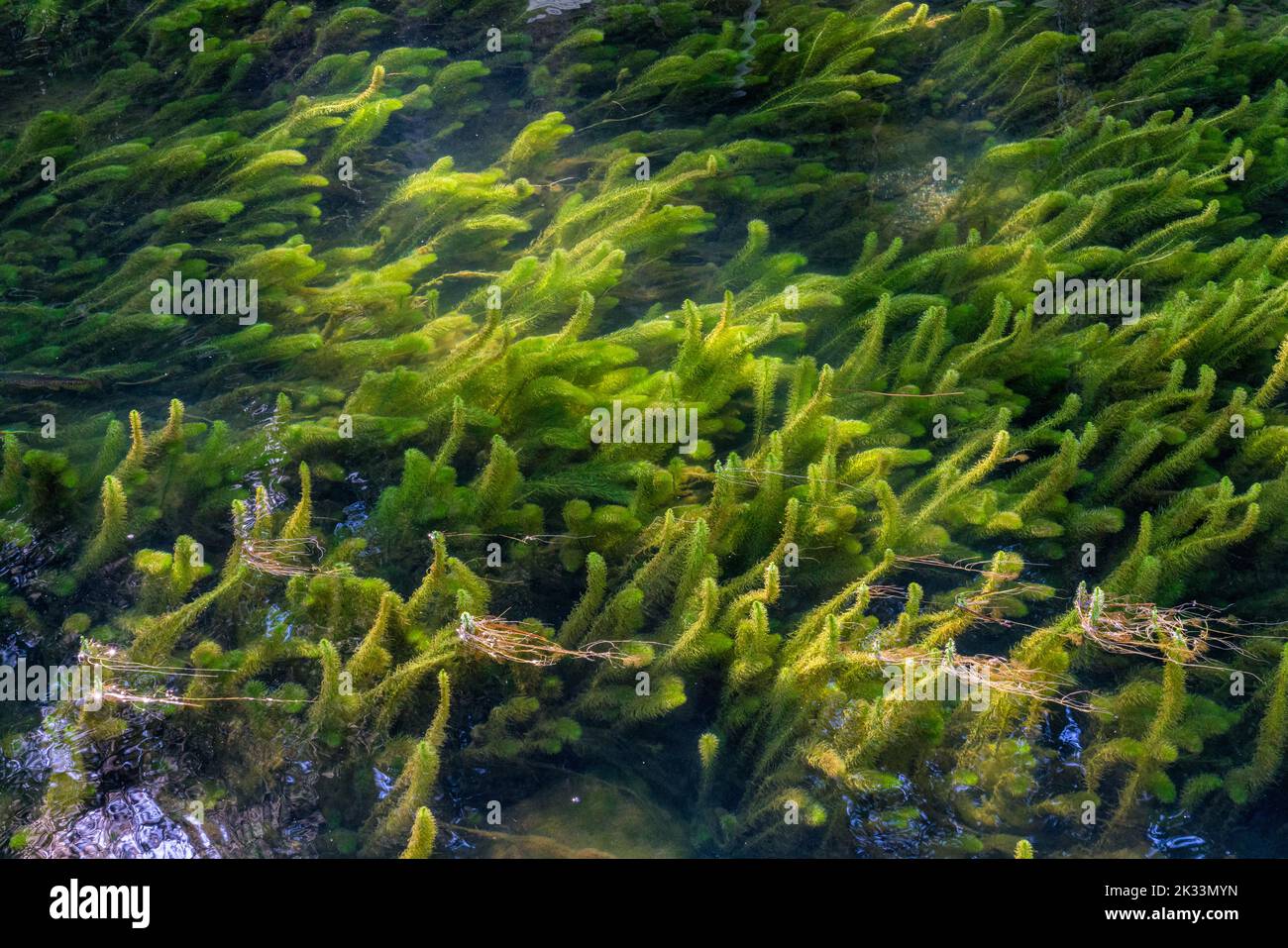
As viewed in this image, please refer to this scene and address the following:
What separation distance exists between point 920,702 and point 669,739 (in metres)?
0.68

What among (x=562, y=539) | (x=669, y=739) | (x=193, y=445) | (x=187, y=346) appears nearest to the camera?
(x=669, y=739)

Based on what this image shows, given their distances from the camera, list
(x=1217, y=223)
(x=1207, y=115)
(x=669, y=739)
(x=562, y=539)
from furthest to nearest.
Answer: (x=1207, y=115) → (x=1217, y=223) → (x=562, y=539) → (x=669, y=739)

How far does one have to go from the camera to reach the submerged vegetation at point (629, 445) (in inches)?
103

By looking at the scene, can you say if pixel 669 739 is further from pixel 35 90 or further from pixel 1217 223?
pixel 35 90

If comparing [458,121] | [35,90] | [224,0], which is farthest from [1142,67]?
[35,90]

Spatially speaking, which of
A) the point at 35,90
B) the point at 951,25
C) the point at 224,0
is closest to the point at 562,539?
the point at 224,0

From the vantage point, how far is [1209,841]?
8.50ft

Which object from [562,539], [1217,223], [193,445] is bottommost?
[562,539]

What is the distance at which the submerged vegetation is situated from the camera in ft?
8.57

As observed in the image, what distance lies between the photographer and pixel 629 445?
3131mm

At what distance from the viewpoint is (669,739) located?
2.79 m

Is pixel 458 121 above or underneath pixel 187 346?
above

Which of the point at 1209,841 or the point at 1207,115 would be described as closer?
the point at 1209,841

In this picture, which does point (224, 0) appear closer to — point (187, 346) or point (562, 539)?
point (187, 346)
